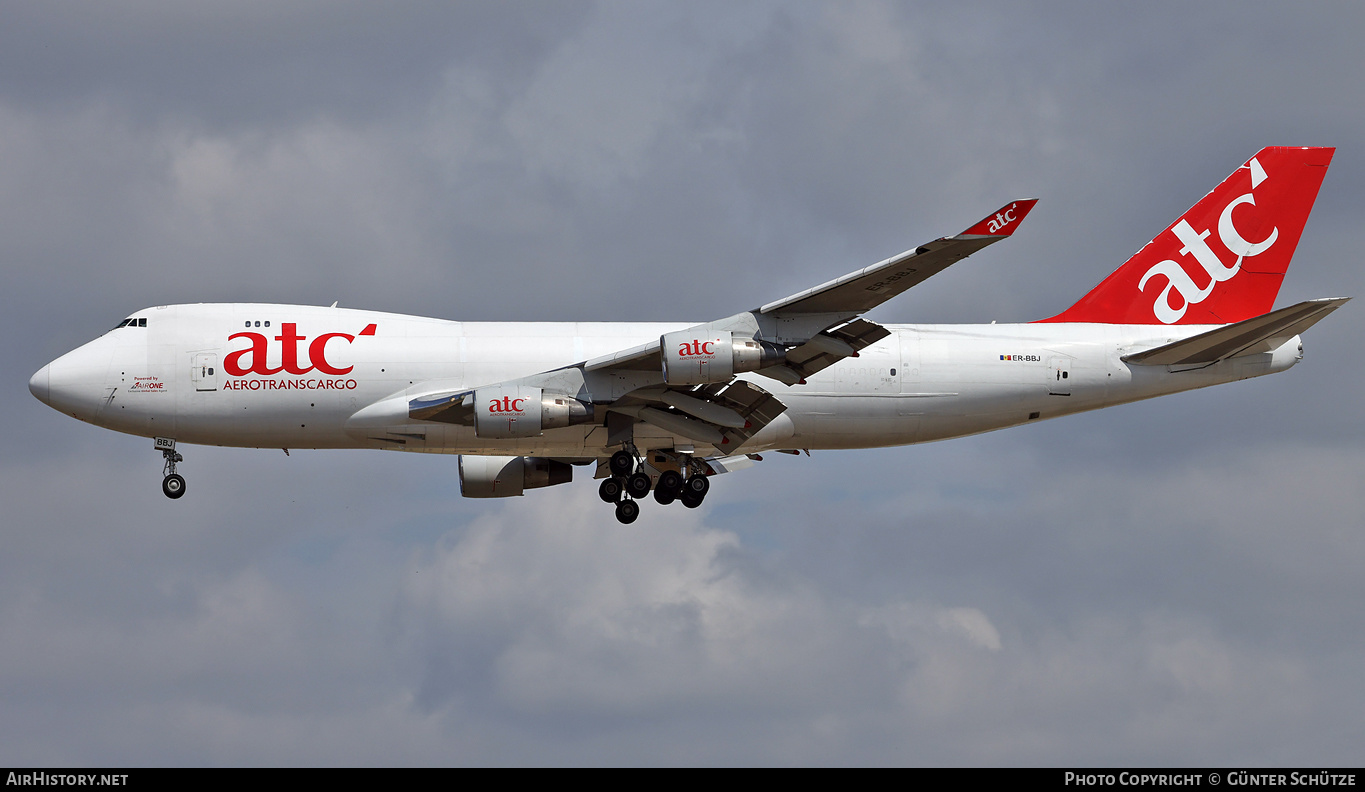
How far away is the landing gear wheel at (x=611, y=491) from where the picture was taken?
4375 centimetres

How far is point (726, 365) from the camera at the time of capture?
37969 mm

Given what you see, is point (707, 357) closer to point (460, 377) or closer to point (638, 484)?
point (638, 484)

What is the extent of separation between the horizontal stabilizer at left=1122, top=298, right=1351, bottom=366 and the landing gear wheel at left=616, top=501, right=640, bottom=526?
14.4 meters

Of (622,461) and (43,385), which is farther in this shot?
(622,461)

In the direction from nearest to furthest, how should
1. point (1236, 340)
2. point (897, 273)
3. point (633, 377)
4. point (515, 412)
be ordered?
point (897, 273) < point (515, 412) < point (633, 377) < point (1236, 340)

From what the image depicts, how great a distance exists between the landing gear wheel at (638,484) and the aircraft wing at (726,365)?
1833mm

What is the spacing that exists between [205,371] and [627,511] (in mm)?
11976

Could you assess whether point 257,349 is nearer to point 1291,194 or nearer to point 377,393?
point 377,393

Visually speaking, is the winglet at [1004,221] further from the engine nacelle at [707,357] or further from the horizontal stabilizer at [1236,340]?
the horizontal stabilizer at [1236,340]

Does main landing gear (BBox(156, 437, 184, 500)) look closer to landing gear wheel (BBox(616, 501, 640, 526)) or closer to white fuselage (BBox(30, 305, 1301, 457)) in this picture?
white fuselage (BBox(30, 305, 1301, 457))

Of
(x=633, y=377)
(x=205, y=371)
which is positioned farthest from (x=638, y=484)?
(x=205, y=371)

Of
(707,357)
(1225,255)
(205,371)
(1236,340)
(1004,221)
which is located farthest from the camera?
(1225,255)

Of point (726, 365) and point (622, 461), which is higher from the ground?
point (726, 365)

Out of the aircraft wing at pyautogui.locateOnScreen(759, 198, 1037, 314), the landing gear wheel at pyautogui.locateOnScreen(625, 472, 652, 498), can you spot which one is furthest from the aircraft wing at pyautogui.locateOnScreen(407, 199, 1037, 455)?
the landing gear wheel at pyautogui.locateOnScreen(625, 472, 652, 498)
